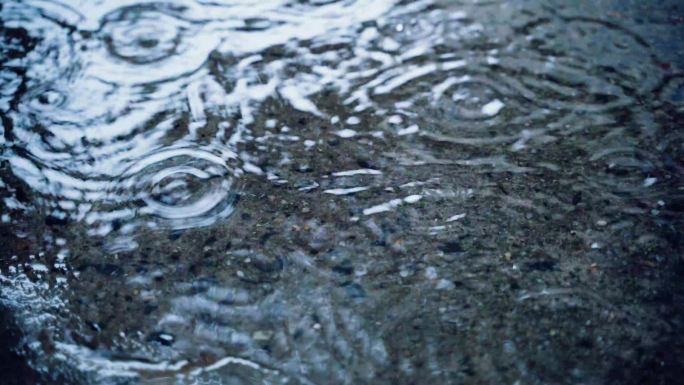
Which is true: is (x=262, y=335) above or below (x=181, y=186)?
below

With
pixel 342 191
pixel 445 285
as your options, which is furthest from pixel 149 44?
pixel 445 285

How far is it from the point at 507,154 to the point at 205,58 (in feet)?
3.77

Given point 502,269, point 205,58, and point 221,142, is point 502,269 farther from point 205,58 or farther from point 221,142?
point 205,58

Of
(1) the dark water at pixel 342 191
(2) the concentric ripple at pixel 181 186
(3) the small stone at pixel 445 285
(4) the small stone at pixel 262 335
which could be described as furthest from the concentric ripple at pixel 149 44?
(3) the small stone at pixel 445 285

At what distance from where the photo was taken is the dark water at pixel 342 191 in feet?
5.69

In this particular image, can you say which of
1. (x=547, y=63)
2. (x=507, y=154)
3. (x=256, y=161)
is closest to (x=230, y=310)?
(x=256, y=161)

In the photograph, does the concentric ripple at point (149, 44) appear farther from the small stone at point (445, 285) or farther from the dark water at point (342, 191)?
the small stone at point (445, 285)

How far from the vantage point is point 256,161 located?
2176 mm

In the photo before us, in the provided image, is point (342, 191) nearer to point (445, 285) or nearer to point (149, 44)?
point (445, 285)

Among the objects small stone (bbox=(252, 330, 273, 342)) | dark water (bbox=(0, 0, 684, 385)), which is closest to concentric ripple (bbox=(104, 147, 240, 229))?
dark water (bbox=(0, 0, 684, 385))

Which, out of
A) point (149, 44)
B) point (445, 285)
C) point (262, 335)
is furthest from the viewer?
point (149, 44)

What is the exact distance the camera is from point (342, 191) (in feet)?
6.85

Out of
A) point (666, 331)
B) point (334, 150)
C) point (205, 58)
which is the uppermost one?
point (205, 58)

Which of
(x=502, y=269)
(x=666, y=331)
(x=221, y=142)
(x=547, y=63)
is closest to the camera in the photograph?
(x=666, y=331)
